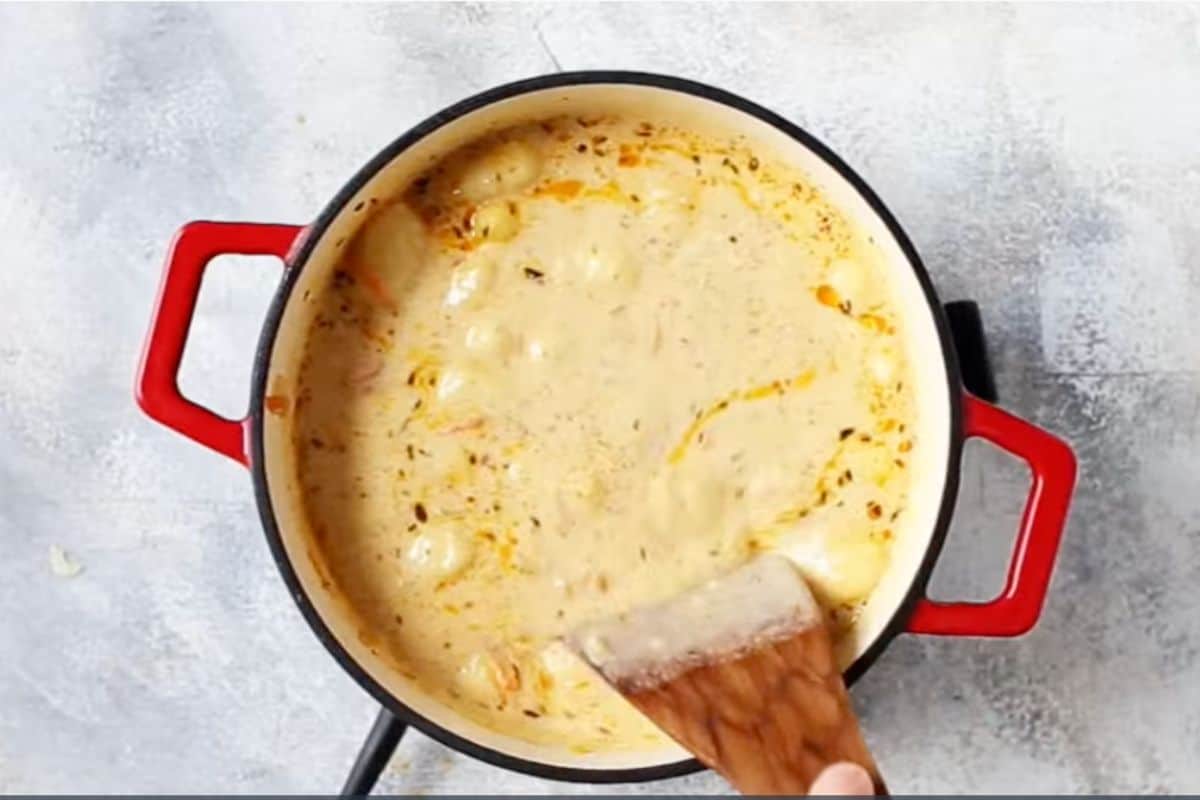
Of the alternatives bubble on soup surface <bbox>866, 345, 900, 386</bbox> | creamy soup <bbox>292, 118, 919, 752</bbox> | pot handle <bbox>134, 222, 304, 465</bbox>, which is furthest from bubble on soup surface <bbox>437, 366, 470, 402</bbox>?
bubble on soup surface <bbox>866, 345, 900, 386</bbox>

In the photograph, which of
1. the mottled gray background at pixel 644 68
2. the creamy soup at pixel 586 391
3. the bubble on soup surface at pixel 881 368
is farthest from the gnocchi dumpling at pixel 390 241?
the bubble on soup surface at pixel 881 368

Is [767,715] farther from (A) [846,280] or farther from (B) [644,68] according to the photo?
(B) [644,68]

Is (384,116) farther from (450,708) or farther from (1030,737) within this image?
(1030,737)

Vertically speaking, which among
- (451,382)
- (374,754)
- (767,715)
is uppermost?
(451,382)

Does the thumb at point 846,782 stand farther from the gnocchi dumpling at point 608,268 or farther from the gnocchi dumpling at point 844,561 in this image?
the gnocchi dumpling at point 608,268

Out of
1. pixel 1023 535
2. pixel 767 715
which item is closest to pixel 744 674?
pixel 767 715

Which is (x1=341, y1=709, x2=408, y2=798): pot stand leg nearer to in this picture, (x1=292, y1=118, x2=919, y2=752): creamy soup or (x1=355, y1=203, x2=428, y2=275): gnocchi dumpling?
(x1=292, y1=118, x2=919, y2=752): creamy soup
